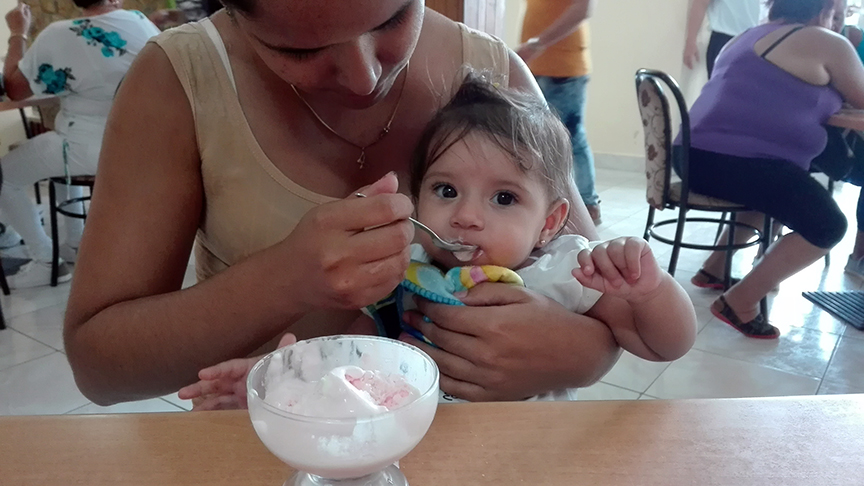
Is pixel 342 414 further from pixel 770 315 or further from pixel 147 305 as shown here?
pixel 770 315

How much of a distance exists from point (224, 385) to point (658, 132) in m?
2.42

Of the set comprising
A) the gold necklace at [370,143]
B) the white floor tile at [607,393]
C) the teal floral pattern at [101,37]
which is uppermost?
the gold necklace at [370,143]

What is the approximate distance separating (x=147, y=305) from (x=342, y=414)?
48 cm

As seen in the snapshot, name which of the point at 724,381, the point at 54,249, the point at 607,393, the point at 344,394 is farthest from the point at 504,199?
the point at 54,249

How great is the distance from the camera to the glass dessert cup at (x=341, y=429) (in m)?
0.47

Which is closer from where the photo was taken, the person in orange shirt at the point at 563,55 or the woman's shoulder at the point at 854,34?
the person in orange shirt at the point at 563,55

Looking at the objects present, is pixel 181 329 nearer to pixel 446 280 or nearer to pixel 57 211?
pixel 446 280

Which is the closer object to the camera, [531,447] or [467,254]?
[531,447]

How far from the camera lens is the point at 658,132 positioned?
2.77m

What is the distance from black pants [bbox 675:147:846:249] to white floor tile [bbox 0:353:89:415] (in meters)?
2.51

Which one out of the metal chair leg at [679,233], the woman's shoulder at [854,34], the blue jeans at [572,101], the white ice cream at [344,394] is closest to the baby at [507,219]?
the white ice cream at [344,394]

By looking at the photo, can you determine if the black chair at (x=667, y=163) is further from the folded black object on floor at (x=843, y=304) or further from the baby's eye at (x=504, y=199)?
the baby's eye at (x=504, y=199)

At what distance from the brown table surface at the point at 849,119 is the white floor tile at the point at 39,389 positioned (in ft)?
9.58

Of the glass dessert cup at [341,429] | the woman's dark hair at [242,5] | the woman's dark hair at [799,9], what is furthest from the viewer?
the woman's dark hair at [799,9]
